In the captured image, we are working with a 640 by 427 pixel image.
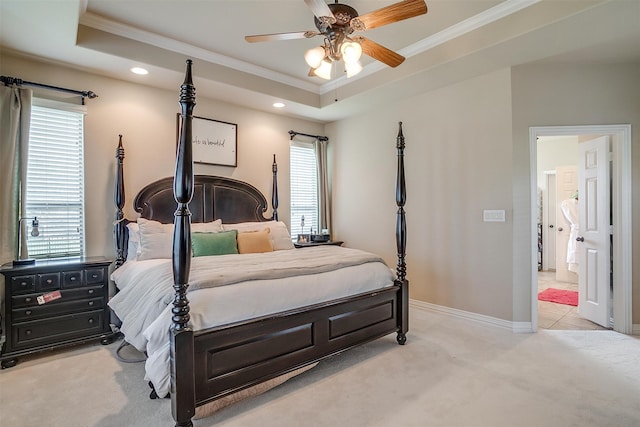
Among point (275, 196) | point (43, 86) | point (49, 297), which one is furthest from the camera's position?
point (275, 196)

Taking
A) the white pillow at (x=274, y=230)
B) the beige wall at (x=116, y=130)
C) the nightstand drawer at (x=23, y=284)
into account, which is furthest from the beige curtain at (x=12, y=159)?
the white pillow at (x=274, y=230)

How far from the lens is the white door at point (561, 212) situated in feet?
20.1

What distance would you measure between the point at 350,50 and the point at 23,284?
11.1 feet

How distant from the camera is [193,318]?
200 centimetres

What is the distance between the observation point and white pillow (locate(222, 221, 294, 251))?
420 centimetres

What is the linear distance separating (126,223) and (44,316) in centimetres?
117

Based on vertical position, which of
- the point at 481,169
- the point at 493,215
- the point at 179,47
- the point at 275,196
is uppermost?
the point at 179,47

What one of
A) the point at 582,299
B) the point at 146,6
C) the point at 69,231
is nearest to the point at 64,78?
the point at 146,6

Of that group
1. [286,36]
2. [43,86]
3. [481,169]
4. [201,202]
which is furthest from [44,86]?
[481,169]

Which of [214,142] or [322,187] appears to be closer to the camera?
[214,142]

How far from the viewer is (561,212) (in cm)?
642

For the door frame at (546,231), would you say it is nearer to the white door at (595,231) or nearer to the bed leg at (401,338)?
the white door at (595,231)

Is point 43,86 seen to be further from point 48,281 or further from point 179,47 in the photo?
point 48,281

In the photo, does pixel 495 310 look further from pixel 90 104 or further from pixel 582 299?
pixel 90 104
